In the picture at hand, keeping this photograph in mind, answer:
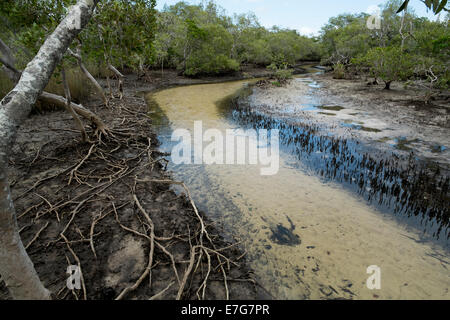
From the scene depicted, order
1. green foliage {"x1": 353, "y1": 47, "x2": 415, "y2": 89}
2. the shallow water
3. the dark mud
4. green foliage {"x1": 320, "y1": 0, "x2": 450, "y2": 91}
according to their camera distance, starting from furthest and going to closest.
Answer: green foliage {"x1": 353, "y1": 47, "x2": 415, "y2": 89}
green foliage {"x1": 320, "y1": 0, "x2": 450, "y2": 91}
the dark mud
the shallow water

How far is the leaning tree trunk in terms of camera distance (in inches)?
55.4

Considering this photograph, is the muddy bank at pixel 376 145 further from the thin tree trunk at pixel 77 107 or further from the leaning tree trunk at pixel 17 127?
the thin tree trunk at pixel 77 107

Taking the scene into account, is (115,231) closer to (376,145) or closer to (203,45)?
(376,145)

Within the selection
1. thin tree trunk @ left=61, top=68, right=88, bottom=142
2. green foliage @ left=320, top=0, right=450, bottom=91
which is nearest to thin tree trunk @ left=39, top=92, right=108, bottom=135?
thin tree trunk @ left=61, top=68, right=88, bottom=142

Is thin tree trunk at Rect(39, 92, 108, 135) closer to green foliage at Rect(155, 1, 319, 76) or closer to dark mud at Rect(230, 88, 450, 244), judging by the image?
dark mud at Rect(230, 88, 450, 244)

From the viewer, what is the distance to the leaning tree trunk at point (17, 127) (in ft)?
4.62

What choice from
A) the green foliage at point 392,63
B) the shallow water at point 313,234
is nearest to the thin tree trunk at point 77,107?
the shallow water at point 313,234

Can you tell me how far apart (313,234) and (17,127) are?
3668 mm

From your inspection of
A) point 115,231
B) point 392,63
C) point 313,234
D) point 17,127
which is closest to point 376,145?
point 313,234

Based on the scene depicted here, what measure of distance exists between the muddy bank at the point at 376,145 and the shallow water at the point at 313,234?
1.08ft

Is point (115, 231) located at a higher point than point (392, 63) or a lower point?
lower

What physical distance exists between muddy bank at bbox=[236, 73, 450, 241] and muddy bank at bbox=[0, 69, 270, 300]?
3.34 m

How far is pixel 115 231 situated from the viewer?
3.21 metres

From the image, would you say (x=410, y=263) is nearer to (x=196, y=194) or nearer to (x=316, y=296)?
(x=316, y=296)
